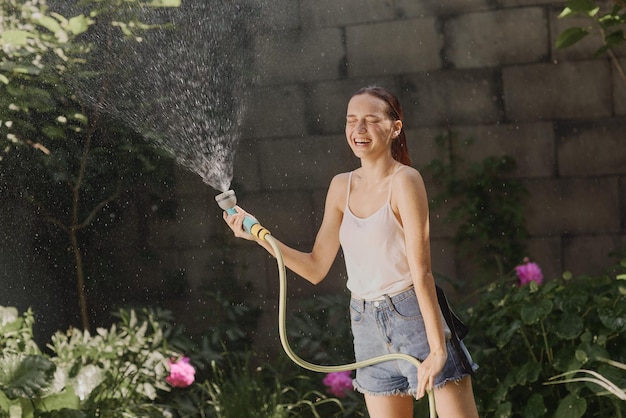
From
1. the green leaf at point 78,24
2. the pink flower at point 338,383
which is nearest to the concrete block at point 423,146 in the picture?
the pink flower at point 338,383

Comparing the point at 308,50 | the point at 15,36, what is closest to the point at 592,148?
the point at 308,50

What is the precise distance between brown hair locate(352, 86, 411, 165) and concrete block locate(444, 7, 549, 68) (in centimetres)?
185

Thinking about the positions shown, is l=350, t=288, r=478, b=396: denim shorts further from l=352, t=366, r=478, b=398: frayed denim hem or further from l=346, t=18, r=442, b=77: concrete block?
l=346, t=18, r=442, b=77: concrete block

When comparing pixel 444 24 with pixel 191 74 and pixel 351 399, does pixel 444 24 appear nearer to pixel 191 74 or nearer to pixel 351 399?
pixel 191 74

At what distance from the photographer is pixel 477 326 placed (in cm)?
344

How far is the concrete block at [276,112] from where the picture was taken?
4.04 metres

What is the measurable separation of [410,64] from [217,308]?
4.22 ft

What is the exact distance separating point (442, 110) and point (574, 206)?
0.66 metres

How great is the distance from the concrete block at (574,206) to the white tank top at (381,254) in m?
2.06

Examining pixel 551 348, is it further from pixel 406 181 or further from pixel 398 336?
pixel 406 181

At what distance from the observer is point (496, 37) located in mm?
3957

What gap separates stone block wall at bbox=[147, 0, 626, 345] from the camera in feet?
12.9

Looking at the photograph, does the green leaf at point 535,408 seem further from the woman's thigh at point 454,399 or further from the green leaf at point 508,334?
the woman's thigh at point 454,399

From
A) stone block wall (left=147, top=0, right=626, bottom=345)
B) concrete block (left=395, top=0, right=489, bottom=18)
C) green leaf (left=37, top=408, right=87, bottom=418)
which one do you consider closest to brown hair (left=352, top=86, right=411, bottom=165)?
green leaf (left=37, top=408, right=87, bottom=418)
